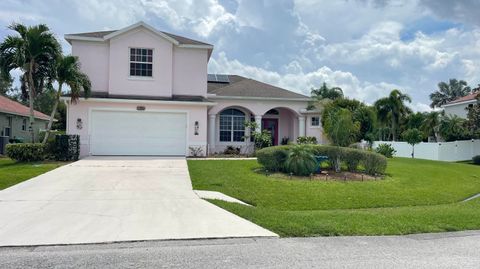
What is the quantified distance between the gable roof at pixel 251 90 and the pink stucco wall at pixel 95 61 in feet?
22.3

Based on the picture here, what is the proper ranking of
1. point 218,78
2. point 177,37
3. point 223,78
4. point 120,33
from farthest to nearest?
point 223,78
point 218,78
point 177,37
point 120,33

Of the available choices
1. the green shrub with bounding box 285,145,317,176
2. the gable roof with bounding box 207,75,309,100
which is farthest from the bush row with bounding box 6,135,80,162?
the green shrub with bounding box 285,145,317,176

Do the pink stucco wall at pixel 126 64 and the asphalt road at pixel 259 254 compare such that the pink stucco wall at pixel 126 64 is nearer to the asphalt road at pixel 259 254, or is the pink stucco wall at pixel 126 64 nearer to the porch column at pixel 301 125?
the porch column at pixel 301 125

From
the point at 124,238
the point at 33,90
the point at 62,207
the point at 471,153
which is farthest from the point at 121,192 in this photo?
the point at 471,153

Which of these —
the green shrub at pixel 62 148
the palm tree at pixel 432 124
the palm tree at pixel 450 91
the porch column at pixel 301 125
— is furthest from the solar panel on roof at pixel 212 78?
the palm tree at pixel 450 91

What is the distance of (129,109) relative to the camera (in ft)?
65.7

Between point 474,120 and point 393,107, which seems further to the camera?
point 393,107

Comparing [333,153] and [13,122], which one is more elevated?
[13,122]

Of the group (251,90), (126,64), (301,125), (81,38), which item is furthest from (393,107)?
(81,38)

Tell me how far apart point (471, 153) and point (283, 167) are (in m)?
22.9

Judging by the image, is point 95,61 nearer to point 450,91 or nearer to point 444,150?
point 444,150

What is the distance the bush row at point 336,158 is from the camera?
→ 14.2 metres

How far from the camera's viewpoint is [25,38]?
1741 cm

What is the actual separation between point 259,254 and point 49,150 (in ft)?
49.0
